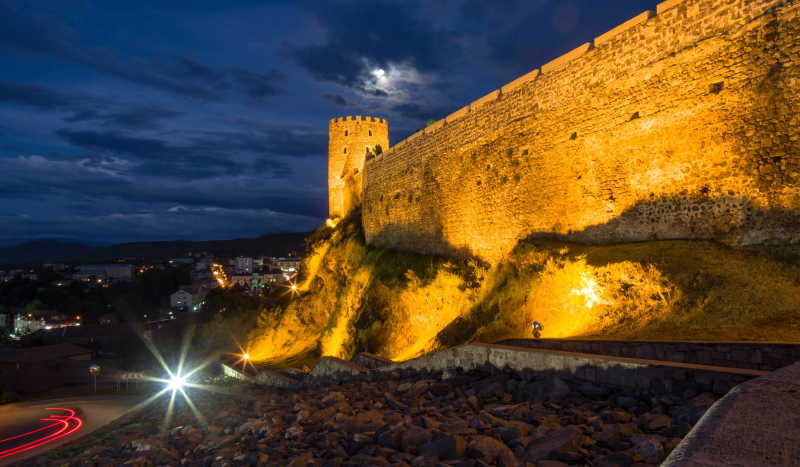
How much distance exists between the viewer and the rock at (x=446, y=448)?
16.4 ft

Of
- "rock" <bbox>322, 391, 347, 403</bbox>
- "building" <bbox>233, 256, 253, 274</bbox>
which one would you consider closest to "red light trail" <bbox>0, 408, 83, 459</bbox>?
"rock" <bbox>322, 391, 347, 403</bbox>

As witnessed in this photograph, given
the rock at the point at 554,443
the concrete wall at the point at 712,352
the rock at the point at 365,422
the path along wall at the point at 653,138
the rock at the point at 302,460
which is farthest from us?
the path along wall at the point at 653,138

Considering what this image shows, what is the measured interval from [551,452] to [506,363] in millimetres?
2947

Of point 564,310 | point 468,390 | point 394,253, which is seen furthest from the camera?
point 394,253

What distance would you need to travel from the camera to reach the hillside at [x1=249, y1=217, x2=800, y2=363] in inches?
309

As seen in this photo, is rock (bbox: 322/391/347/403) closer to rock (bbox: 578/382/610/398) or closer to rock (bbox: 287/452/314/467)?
rock (bbox: 287/452/314/467)

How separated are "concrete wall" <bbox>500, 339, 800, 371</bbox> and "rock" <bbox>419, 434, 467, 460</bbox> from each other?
318 centimetres

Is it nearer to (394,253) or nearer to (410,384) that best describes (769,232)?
(410,384)

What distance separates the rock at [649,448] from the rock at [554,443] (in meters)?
0.51

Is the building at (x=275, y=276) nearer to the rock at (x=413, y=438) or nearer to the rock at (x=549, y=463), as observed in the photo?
the rock at (x=413, y=438)

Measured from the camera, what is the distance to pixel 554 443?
178 inches

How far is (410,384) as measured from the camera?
27.9 ft

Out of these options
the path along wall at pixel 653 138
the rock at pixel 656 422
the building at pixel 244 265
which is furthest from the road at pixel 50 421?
the building at pixel 244 265

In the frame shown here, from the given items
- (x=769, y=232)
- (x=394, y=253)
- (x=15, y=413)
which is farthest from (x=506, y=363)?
(x=15, y=413)
